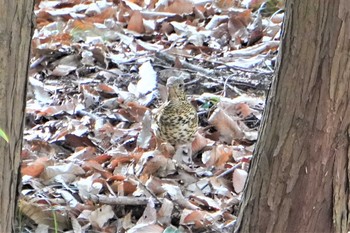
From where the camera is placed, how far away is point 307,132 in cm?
281

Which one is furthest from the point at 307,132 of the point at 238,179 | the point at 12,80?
the point at 238,179

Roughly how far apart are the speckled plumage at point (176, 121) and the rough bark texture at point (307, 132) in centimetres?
204

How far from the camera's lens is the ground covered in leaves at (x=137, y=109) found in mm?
4172

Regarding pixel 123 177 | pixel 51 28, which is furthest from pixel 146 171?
pixel 51 28

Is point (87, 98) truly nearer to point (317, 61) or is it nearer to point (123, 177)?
point (123, 177)

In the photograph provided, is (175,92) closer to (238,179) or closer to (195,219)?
(238,179)

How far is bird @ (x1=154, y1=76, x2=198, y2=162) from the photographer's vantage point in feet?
16.6

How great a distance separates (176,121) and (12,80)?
2695 mm

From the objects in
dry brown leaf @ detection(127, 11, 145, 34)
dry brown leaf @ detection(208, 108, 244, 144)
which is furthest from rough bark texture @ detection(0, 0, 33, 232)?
dry brown leaf @ detection(127, 11, 145, 34)

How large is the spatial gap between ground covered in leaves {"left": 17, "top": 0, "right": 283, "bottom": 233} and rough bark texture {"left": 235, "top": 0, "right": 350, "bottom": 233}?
107 cm

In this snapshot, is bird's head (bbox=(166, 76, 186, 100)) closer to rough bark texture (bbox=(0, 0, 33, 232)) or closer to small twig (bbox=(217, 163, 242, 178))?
small twig (bbox=(217, 163, 242, 178))

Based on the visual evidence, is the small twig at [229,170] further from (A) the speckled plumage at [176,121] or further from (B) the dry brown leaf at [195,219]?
(B) the dry brown leaf at [195,219]

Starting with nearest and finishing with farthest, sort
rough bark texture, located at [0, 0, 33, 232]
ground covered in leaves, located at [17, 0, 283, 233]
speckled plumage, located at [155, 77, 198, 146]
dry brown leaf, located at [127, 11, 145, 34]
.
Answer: rough bark texture, located at [0, 0, 33, 232] < ground covered in leaves, located at [17, 0, 283, 233] < speckled plumage, located at [155, 77, 198, 146] < dry brown leaf, located at [127, 11, 145, 34]

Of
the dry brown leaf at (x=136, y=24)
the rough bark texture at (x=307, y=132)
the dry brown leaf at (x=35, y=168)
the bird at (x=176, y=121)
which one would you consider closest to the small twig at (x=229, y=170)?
the bird at (x=176, y=121)
